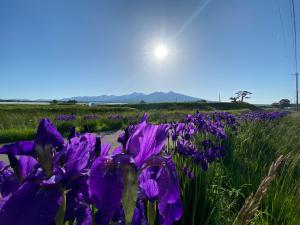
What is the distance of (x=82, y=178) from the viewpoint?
0.76 metres

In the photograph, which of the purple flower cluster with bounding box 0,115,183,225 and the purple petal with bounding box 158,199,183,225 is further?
the purple petal with bounding box 158,199,183,225

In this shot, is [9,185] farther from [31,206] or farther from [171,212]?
[171,212]

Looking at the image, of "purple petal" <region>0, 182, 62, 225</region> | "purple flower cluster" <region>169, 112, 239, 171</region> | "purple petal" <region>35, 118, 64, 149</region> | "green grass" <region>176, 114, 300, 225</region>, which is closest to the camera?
"purple petal" <region>0, 182, 62, 225</region>

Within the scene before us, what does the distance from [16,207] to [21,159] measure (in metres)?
0.23

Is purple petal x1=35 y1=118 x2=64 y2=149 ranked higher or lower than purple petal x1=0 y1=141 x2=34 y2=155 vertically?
higher

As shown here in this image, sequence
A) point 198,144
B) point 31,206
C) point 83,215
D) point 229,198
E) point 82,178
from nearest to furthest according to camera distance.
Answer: point 31,206, point 82,178, point 83,215, point 229,198, point 198,144

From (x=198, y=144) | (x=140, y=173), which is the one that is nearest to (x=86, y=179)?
(x=140, y=173)

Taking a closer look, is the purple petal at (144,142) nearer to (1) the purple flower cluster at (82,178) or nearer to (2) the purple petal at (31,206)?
(1) the purple flower cluster at (82,178)

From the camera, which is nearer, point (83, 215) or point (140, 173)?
point (140, 173)

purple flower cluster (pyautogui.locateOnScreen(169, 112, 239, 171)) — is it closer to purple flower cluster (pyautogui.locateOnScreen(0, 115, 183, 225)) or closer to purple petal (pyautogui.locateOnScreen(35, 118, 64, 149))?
purple flower cluster (pyautogui.locateOnScreen(0, 115, 183, 225))

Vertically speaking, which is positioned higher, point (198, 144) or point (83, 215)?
point (83, 215)

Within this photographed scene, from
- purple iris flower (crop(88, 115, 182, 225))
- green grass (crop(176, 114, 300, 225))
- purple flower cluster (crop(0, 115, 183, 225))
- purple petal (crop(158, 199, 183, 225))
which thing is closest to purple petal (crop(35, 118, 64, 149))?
purple flower cluster (crop(0, 115, 183, 225))

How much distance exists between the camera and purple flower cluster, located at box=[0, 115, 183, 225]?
2.14 feet

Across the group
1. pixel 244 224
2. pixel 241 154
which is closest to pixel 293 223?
pixel 244 224
